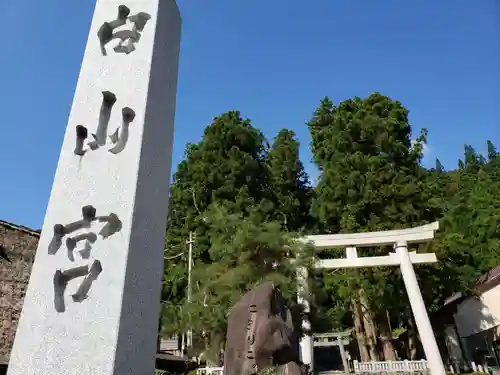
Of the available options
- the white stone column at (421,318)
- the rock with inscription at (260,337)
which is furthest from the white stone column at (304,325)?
the rock with inscription at (260,337)

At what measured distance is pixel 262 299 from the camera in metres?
6.79

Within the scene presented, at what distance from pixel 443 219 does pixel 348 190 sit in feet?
13.2

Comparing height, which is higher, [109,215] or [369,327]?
[369,327]

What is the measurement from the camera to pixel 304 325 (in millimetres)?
10234

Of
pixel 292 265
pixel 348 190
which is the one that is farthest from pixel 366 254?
pixel 292 265

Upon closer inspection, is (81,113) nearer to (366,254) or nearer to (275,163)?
(366,254)

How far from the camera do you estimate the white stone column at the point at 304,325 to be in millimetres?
9992

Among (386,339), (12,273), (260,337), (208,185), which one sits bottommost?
(260,337)

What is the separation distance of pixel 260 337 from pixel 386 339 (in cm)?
978

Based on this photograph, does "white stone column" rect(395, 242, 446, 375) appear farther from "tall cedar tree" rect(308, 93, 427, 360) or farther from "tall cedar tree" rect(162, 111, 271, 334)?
"tall cedar tree" rect(162, 111, 271, 334)

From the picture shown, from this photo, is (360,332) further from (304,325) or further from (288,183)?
(288,183)

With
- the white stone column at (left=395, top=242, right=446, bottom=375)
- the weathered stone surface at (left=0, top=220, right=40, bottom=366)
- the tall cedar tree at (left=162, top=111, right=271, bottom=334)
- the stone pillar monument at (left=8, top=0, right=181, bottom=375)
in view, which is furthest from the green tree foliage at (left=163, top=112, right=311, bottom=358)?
the stone pillar monument at (left=8, top=0, right=181, bottom=375)

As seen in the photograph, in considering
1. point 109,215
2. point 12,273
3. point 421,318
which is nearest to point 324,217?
point 421,318

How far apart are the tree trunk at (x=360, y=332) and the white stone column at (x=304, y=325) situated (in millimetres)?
5002
